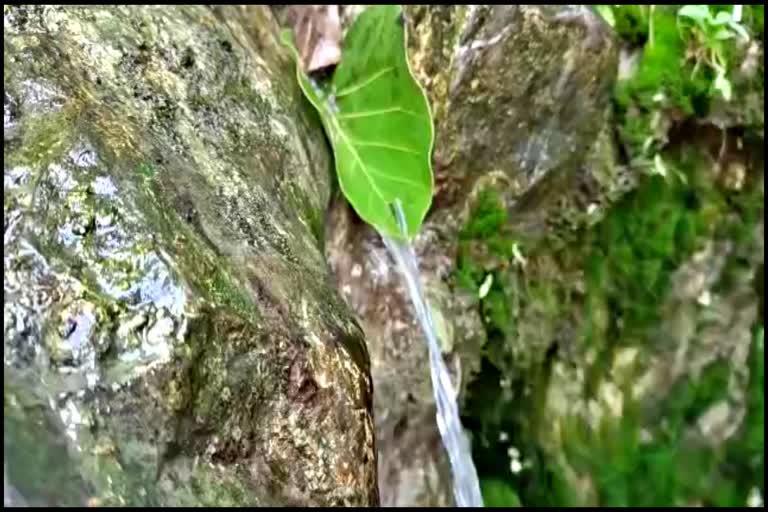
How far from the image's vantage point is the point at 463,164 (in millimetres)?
1807

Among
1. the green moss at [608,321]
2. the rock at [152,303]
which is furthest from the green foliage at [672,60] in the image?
the rock at [152,303]

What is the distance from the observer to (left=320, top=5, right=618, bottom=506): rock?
1.71 metres

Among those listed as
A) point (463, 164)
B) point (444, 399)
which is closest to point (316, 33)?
point (463, 164)

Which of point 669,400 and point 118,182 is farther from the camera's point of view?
point 669,400

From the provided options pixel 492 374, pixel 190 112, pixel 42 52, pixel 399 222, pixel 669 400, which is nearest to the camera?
pixel 42 52

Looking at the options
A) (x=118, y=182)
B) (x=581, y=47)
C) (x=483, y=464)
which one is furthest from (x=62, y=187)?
(x=483, y=464)

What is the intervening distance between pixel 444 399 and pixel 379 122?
1.96ft

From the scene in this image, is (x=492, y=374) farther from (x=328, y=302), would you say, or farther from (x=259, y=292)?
(x=259, y=292)

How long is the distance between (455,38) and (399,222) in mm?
408

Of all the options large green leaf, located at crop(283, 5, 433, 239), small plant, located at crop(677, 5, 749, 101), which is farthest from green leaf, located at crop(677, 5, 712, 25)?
large green leaf, located at crop(283, 5, 433, 239)

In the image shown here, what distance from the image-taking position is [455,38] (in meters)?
1.72

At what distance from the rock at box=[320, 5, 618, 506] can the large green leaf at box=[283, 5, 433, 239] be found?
0.09m

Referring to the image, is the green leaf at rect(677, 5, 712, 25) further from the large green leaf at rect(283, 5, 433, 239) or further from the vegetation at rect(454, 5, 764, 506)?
the large green leaf at rect(283, 5, 433, 239)

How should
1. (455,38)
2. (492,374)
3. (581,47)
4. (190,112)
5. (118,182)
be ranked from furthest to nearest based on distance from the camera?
(492,374) < (581,47) < (455,38) < (190,112) < (118,182)
